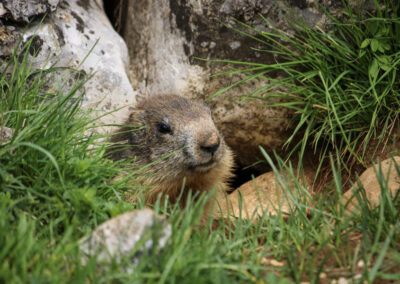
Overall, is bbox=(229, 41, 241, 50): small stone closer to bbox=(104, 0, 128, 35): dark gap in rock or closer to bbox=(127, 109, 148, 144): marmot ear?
bbox=(127, 109, 148, 144): marmot ear

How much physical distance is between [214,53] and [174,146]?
127 centimetres

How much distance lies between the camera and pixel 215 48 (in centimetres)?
492

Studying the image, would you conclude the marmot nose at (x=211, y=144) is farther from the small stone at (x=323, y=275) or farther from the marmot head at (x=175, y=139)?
the small stone at (x=323, y=275)

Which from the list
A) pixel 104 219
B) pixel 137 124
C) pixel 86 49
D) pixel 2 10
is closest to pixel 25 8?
pixel 2 10

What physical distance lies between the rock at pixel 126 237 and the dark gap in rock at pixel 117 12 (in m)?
4.08

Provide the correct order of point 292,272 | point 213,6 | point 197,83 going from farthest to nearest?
point 197,83
point 213,6
point 292,272

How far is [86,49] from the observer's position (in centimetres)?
483

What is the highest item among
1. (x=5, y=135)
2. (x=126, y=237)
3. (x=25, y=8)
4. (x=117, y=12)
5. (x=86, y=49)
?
(x=25, y=8)

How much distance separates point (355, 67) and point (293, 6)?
876 mm

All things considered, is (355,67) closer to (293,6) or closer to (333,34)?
(333,34)

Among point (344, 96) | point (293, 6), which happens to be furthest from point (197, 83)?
point (344, 96)

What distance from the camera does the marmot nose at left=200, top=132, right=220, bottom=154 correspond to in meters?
4.07

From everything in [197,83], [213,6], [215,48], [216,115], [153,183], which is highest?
[213,6]

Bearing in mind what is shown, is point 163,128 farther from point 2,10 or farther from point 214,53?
point 2,10
